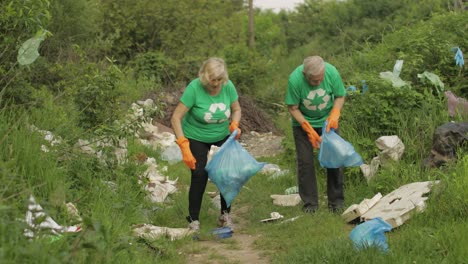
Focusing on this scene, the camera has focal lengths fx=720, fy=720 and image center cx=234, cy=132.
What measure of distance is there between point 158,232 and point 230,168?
86 centimetres

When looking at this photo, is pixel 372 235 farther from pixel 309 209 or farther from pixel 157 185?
pixel 157 185

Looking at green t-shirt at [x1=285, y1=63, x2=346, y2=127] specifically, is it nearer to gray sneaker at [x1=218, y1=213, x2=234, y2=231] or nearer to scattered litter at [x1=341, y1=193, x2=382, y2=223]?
scattered litter at [x1=341, y1=193, x2=382, y2=223]

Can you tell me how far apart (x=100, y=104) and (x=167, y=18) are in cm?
1184

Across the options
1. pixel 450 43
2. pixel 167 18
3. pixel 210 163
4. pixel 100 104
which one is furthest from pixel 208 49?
pixel 210 163

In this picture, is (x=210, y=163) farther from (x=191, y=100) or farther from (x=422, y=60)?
(x=422, y=60)

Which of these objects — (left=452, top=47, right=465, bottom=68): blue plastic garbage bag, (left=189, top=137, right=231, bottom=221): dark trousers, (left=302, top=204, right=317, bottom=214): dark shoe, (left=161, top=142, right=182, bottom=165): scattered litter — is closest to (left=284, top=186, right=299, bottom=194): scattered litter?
(left=302, top=204, right=317, bottom=214): dark shoe

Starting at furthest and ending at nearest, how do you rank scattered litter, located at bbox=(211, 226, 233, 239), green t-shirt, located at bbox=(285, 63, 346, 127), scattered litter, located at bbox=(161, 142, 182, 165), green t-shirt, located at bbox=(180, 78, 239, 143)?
scattered litter, located at bbox=(161, 142, 182, 165), green t-shirt, located at bbox=(285, 63, 346, 127), scattered litter, located at bbox=(211, 226, 233, 239), green t-shirt, located at bbox=(180, 78, 239, 143)

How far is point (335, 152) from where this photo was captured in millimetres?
6688

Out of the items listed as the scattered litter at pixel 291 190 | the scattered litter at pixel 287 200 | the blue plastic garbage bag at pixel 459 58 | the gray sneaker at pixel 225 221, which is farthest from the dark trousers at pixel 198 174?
the blue plastic garbage bag at pixel 459 58

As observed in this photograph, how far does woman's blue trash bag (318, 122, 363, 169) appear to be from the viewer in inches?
263

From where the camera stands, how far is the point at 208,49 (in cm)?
2050

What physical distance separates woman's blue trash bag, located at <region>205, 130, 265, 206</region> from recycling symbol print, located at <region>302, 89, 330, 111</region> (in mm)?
769

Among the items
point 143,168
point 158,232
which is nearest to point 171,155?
point 143,168

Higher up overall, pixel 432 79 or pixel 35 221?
pixel 35 221
